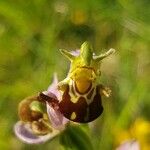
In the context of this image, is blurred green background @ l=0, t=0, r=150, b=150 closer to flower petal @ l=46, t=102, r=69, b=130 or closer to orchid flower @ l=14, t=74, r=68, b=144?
A: orchid flower @ l=14, t=74, r=68, b=144

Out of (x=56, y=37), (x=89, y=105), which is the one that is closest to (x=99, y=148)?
(x=56, y=37)

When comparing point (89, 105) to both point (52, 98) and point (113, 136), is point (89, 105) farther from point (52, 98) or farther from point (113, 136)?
point (113, 136)

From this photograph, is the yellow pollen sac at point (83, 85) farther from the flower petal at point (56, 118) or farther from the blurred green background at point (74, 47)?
the blurred green background at point (74, 47)

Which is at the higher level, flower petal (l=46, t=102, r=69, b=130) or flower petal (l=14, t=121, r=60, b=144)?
flower petal (l=46, t=102, r=69, b=130)

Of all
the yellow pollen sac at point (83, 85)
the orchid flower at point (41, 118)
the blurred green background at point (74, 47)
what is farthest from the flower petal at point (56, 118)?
the blurred green background at point (74, 47)

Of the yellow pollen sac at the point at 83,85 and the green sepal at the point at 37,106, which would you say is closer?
the yellow pollen sac at the point at 83,85

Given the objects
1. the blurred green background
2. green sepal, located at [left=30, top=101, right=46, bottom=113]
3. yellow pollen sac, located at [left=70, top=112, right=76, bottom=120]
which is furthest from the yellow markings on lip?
the blurred green background

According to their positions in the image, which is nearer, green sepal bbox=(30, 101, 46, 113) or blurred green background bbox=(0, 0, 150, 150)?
green sepal bbox=(30, 101, 46, 113)

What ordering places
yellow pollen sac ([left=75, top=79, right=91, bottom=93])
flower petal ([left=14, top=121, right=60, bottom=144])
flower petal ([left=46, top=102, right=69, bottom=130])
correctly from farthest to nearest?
flower petal ([left=14, top=121, right=60, bottom=144]), flower petal ([left=46, top=102, right=69, bottom=130]), yellow pollen sac ([left=75, top=79, right=91, bottom=93])

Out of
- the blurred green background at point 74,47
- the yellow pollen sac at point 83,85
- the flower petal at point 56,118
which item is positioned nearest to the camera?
the yellow pollen sac at point 83,85
